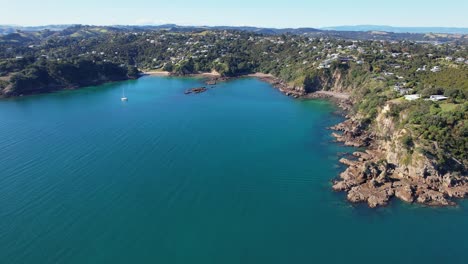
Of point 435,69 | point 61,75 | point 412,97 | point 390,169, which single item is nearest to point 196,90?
point 61,75

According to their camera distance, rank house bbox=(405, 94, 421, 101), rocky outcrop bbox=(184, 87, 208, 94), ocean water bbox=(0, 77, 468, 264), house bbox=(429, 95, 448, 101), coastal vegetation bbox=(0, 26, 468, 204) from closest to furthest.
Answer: ocean water bbox=(0, 77, 468, 264)
coastal vegetation bbox=(0, 26, 468, 204)
house bbox=(429, 95, 448, 101)
house bbox=(405, 94, 421, 101)
rocky outcrop bbox=(184, 87, 208, 94)

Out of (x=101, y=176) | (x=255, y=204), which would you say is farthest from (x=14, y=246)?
(x=255, y=204)

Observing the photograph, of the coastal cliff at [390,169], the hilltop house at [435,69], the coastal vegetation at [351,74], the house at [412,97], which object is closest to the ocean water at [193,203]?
the coastal cliff at [390,169]

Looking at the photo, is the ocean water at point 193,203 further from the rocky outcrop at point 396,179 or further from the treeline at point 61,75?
the treeline at point 61,75

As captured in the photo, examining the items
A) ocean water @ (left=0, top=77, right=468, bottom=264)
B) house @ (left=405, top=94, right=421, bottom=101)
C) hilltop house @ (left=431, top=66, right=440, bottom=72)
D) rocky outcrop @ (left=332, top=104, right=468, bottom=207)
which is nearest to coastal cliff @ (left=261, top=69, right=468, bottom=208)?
rocky outcrop @ (left=332, top=104, right=468, bottom=207)

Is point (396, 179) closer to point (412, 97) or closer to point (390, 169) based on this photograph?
point (390, 169)

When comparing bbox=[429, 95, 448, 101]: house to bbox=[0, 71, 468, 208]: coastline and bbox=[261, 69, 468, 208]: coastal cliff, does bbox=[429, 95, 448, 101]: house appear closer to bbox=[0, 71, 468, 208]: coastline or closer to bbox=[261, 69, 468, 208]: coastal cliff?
bbox=[261, 69, 468, 208]: coastal cliff

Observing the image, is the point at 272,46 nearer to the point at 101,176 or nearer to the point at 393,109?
the point at 393,109

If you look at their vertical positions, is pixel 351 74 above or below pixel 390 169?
above
